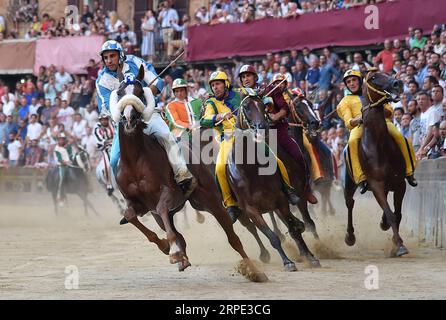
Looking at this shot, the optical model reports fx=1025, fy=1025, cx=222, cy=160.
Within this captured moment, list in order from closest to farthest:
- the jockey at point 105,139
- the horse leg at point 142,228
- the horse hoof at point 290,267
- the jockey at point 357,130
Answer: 1. the horse leg at point 142,228
2. the horse hoof at point 290,267
3. the jockey at point 357,130
4. the jockey at point 105,139

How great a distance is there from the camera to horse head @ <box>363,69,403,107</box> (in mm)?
13453

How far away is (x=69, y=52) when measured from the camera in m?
33.0

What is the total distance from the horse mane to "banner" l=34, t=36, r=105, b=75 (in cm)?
2095

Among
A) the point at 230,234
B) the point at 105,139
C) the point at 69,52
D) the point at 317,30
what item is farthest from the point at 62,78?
the point at 230,234

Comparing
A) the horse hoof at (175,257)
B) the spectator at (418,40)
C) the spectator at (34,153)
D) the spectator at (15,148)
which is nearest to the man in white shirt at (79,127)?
the spectator at (34,153)

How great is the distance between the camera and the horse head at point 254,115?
11438 mm

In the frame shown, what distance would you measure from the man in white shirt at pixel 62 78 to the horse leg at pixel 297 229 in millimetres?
20651

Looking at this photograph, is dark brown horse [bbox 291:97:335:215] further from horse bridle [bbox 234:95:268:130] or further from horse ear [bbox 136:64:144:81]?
horse ear [bbox 136:64:144:81]

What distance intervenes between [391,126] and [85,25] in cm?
2041

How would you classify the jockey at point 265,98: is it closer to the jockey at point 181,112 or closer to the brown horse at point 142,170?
the brown horse at point 142,170

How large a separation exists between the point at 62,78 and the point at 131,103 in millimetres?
22013

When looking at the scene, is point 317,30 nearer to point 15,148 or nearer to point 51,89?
point 51,89
